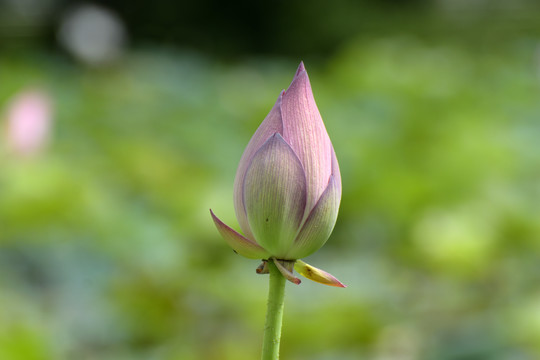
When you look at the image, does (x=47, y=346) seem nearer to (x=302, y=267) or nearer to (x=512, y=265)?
(x=302, y=267)

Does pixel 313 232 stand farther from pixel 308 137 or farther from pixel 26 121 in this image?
pixel 26 121

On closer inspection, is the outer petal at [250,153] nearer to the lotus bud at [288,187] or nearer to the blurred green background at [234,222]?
the lotus bud at [288,187]

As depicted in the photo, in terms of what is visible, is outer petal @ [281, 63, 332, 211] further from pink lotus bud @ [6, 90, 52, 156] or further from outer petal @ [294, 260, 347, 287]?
pink lotus bud @ [6, 90, 52, 156]

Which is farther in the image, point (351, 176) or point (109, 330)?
point (351, 176)

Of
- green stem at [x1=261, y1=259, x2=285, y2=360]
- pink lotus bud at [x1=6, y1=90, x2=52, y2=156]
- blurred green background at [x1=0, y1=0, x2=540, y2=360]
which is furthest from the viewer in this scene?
pink lotus bud at [x1=6, y1=90, x2=52, y2=156]

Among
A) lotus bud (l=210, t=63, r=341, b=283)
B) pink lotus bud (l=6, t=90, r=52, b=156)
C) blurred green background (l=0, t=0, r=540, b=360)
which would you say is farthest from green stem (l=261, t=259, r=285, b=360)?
pink lotus bud (l=6, t=90, r=52, b=156)

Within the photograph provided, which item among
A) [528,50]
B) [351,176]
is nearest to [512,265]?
[351,176]

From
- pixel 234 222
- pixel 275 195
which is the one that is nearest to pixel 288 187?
pixel 275 195
